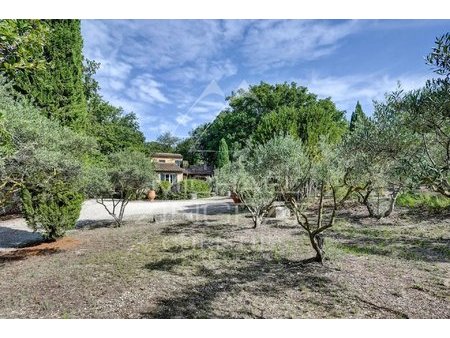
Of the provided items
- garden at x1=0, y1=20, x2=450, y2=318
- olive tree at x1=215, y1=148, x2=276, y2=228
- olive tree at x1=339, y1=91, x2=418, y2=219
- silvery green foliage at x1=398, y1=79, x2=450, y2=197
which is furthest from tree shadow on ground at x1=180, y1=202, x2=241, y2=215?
silvery green foliage at x1=398, y1=79, x2=450, y2=197

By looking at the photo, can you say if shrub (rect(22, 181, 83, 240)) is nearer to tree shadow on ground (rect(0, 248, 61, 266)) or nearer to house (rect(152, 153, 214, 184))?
tree shadow on ground (rect(0, 248, 61, 266))

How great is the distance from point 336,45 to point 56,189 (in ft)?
29.3

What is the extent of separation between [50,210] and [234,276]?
776 cm

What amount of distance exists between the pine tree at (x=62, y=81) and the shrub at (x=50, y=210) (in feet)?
27.5

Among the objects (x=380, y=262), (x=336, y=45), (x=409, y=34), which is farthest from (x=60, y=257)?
(x=409, y=34)

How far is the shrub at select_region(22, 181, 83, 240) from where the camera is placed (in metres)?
9.97

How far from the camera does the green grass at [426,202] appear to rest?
42.2 ft

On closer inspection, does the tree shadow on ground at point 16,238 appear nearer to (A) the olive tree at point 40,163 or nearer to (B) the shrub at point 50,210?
(B) the shrub at point 50,210

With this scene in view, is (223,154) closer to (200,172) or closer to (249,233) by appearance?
(200,172)

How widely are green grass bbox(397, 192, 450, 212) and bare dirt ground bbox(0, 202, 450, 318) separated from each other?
2.80m

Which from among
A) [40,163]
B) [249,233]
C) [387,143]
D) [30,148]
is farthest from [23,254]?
[387,143]

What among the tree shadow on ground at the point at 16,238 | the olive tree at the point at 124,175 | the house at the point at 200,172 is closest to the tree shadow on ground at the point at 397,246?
the olive tree at the point at 124,175

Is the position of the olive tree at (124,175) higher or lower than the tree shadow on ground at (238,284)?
higher
